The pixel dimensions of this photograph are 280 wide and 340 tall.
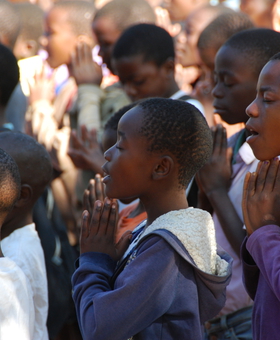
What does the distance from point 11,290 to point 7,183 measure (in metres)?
0.39

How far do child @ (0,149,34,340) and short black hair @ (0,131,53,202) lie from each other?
381mm

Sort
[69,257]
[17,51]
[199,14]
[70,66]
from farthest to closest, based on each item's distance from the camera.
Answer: [17,51] < [199,14] < [70,66] < [69,257]

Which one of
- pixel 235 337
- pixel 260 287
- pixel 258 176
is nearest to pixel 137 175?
pixel 258 176

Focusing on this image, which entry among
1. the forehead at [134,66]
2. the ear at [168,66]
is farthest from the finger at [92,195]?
the ear at [168,66]

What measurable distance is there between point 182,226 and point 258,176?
0.34 metres

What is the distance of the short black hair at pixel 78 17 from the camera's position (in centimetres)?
505

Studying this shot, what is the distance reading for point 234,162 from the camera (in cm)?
254

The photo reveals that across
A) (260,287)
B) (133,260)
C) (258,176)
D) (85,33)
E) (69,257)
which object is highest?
(258,176)

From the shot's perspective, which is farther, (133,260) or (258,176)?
(258,176)

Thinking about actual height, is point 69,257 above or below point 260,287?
below

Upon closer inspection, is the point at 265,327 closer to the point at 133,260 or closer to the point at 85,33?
the point at 133,260

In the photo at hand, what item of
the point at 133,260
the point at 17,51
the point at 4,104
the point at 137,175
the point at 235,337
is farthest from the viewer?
the point at 17,51

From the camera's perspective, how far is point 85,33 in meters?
5.09

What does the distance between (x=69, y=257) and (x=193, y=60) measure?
2.82 metres
